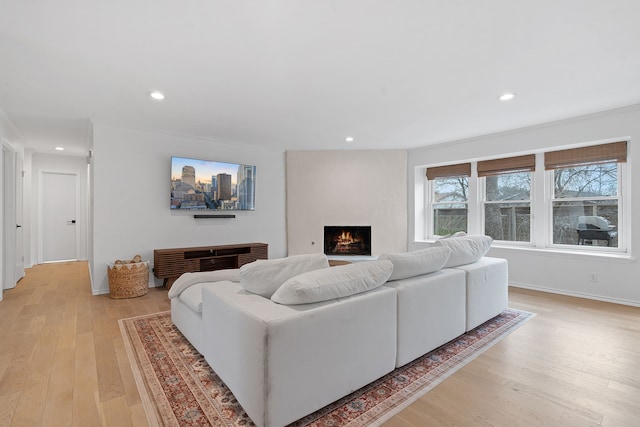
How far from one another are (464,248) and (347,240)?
128 inches

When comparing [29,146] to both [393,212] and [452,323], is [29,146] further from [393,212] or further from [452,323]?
[452,323]

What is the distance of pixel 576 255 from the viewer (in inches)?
153

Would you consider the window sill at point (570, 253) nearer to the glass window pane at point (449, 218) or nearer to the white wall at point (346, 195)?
the glass window pane at point (449, 218)

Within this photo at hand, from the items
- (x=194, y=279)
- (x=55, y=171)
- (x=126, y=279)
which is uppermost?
(x=55, y=171)

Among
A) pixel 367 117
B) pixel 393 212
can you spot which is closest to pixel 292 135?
pixel 367 117

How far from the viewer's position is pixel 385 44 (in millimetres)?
2186

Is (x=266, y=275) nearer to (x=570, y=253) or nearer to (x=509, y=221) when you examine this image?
(x=570, y=253)

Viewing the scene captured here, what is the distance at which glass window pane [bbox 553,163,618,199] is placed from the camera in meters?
3.88

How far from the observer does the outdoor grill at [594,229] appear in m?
3.87

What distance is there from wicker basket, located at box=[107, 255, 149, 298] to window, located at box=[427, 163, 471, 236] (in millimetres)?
4770

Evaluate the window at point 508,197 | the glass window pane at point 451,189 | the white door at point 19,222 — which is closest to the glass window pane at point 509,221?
the window at point 508,197

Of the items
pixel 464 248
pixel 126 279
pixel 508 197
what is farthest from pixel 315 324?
pixel 508 197

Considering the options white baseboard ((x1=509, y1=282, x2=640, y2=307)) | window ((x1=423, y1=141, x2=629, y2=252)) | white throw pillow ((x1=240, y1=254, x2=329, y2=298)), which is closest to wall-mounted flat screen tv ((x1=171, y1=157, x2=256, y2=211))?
white throw pillow ((x1=240, y1=254, x2=329, y2=298))

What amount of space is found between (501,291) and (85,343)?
3.75 meters
